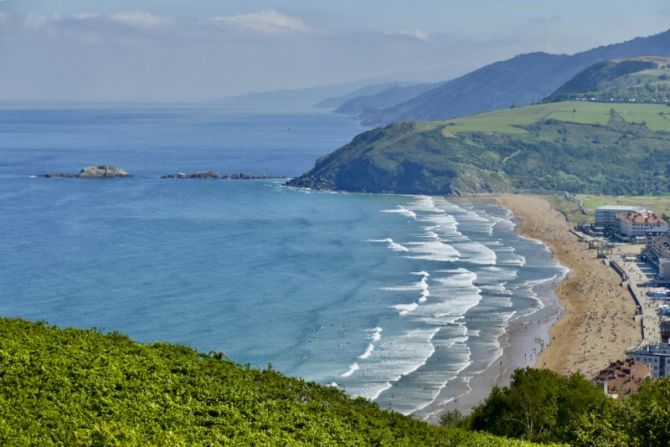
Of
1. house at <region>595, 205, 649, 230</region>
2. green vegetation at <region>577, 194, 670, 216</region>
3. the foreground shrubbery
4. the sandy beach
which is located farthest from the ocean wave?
green vegetation at <region>577, 194, 670, 216</region>

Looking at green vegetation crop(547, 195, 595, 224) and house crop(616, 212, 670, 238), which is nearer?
house crop(616, 212, 670, 238)

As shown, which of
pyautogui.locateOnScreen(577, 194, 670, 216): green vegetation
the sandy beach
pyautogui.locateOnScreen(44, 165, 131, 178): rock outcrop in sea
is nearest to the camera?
the sandy beach

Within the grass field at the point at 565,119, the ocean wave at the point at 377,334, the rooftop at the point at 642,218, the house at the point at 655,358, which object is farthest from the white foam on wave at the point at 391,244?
the grass field at the point at 565,119

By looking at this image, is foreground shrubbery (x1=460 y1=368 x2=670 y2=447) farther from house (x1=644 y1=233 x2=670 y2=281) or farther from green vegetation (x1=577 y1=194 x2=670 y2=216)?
green vegetation (x1=577 y1=194 x2=670 y2=216)

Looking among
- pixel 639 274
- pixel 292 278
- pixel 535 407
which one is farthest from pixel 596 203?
pixel 535 407

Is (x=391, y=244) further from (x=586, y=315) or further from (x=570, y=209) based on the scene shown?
(x=570, y=209)

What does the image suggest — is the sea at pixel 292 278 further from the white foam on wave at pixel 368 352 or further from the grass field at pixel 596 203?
the grass field at pixel 596 203

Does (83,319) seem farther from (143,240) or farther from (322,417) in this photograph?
(322,417)
